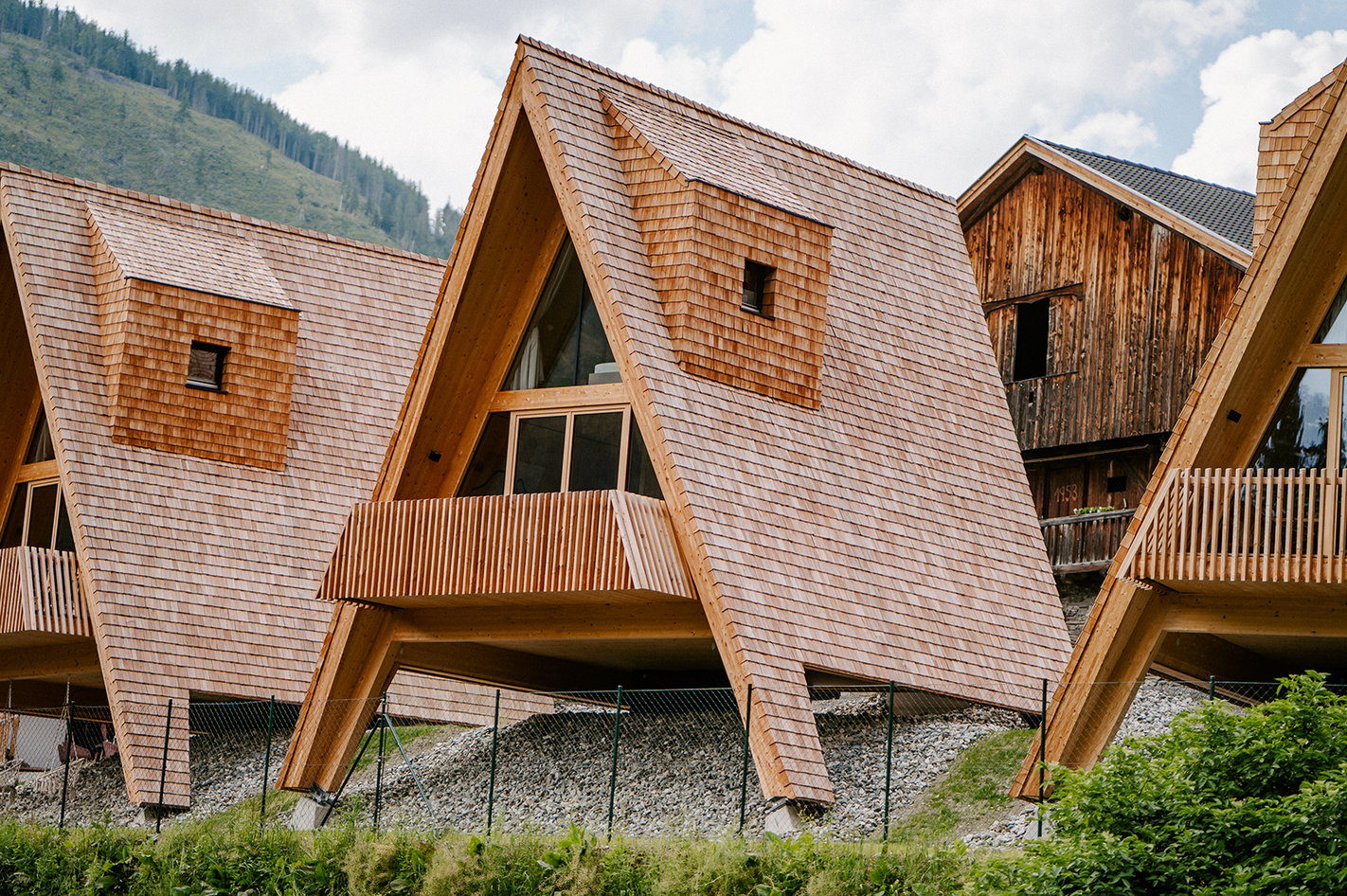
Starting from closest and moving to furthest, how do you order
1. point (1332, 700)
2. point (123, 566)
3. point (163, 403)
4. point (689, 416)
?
1. point (1332, 700)
2. point (689, 416)
3. point (123, 566)
4. point (163, 403)

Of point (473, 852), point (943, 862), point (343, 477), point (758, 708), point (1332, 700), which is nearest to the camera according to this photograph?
point (1332, 700)

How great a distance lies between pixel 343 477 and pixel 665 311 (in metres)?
9.49

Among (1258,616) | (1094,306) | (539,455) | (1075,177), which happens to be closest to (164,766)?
(539,455)

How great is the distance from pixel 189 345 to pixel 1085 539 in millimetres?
15897

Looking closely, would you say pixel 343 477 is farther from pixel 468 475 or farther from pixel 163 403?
pixel 468 475

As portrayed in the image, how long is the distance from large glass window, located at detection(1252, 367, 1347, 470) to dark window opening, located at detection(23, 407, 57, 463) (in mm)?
18989

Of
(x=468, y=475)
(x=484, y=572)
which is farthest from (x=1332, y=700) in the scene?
(x=468, y=475)

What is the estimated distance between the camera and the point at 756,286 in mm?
20141

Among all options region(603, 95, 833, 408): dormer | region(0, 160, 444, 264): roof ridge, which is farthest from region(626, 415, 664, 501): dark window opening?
region(0, 160, 444, 264): roof ridge

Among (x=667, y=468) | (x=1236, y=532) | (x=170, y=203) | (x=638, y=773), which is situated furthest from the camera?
(x=170, y=203)

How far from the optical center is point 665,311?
19.0 metres

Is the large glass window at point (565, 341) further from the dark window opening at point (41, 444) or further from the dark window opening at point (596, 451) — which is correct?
the dark window opening at point (41, 444)

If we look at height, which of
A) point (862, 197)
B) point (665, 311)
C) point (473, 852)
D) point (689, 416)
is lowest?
point (473, 852)

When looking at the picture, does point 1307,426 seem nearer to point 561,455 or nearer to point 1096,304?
point 561,455
